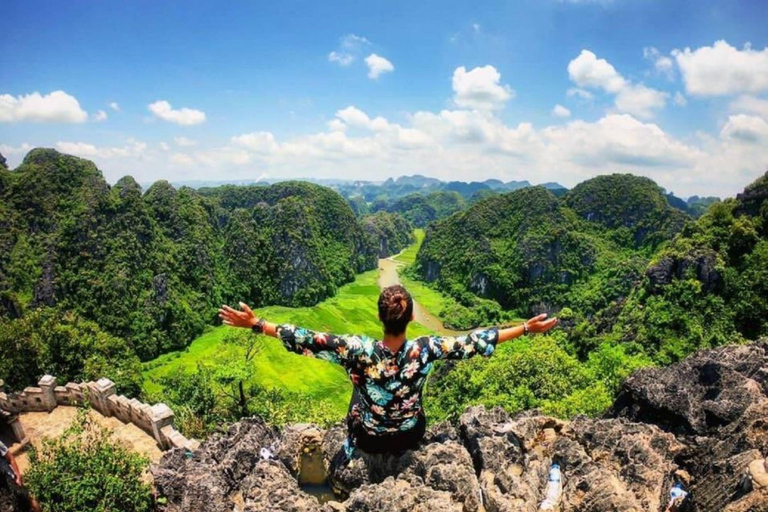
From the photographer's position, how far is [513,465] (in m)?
7.79

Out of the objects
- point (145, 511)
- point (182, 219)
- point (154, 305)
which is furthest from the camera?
point (182, 219)

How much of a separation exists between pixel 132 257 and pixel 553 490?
82.3 metres

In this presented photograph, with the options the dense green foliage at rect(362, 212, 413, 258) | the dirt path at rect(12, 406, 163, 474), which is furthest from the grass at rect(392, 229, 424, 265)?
the dirt path at rect(12, 406, 163, 474)

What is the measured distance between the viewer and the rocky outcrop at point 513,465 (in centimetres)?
647

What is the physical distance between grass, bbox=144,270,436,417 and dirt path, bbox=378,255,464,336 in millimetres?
4993

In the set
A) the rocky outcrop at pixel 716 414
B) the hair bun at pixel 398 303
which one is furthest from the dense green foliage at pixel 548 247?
the hair bun at pixel 398 303

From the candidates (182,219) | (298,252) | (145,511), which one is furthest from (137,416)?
(298,252)

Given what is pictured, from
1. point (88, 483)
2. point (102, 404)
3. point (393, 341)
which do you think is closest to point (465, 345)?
point (393, 341)

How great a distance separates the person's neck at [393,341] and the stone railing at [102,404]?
11.3 m

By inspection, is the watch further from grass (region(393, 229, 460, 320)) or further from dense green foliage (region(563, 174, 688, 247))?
dense green foliage (region(563, 174, 688, 247))

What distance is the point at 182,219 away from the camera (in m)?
91.4

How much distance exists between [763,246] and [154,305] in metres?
81.4

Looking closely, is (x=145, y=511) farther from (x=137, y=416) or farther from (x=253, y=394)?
(x=253, y=394)

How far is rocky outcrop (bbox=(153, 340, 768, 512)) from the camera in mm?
6473
